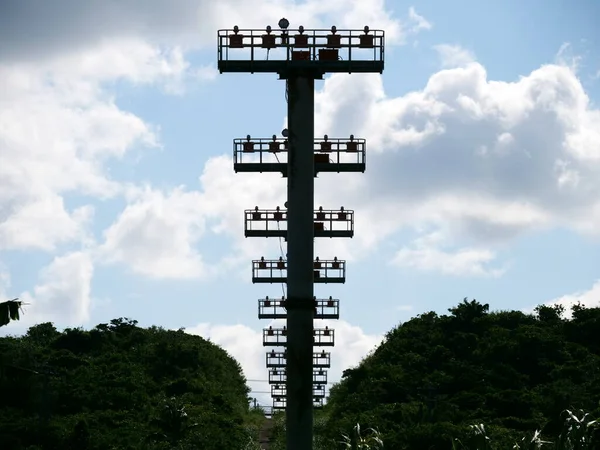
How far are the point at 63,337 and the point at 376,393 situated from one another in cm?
3915

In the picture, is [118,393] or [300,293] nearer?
[300,293]

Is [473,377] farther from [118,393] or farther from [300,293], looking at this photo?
[300,293]

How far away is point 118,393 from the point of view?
91.7 meters

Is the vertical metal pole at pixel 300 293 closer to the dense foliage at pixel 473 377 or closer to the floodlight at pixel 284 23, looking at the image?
the floodlight at pixel 284 23

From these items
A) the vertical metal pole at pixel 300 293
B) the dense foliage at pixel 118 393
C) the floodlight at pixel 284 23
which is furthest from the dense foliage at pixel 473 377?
the floodlight at pixel 284 23

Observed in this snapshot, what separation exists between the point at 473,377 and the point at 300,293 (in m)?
49.0

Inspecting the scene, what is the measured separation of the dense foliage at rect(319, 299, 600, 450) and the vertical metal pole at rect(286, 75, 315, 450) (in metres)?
14.7

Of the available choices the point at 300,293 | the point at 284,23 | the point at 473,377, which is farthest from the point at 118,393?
the point at 284,23

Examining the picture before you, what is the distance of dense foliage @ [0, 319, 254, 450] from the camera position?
7288cm

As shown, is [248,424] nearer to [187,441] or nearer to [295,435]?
[187,441]

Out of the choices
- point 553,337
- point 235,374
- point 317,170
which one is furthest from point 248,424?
point 317,170

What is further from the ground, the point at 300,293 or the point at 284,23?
the point at 284,23

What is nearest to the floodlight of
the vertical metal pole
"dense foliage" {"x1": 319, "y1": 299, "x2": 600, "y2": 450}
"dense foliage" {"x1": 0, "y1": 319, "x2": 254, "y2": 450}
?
the vertical metal pole

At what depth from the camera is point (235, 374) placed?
136875 millimetres
